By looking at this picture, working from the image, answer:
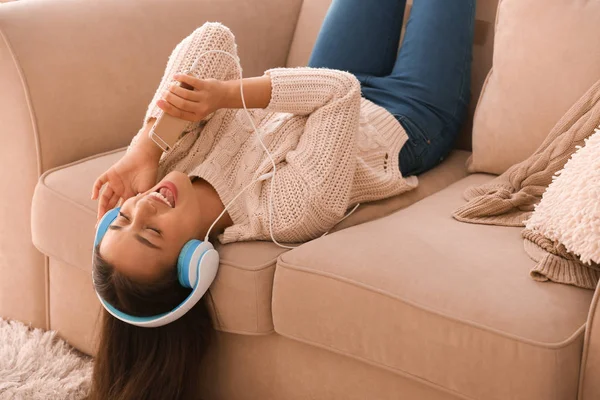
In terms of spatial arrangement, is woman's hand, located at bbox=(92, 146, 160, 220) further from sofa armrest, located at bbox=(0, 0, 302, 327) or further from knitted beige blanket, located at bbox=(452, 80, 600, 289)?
knitted beige blanket, located at bbox=(452, 80, 600, 289)

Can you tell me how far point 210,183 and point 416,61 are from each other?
62 cm

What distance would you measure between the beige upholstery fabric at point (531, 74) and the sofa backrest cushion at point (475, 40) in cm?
17

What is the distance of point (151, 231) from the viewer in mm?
1273

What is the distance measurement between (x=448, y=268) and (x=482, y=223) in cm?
24

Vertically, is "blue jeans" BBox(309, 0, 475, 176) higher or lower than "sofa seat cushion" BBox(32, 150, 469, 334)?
higher

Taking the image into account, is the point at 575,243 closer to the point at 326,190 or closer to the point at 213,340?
the point at 326,190

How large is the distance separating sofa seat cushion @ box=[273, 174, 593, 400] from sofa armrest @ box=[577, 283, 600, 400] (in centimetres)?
1

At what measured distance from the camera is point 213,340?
1.45 meters

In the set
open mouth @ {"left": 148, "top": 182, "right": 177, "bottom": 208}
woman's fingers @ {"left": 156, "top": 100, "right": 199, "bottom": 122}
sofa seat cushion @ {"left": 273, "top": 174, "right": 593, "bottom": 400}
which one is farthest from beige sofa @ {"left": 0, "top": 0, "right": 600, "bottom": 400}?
woman's fingers @ {"left": 156, "top": 100, "right": 199, "bottom": 122}

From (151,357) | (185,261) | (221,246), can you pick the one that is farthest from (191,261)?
(151,357)

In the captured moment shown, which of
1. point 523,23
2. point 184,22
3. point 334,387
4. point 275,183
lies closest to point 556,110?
point 523,23

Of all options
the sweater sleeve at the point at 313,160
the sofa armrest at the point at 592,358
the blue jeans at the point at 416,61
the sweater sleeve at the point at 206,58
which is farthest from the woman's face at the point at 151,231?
the sofa armrest at the point at 592,358

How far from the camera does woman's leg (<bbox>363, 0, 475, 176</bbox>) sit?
1.71 metres

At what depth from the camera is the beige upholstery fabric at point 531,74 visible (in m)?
1.47
